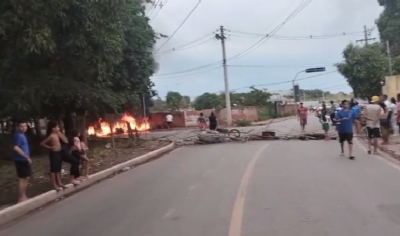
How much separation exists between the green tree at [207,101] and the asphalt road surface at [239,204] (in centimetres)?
7197

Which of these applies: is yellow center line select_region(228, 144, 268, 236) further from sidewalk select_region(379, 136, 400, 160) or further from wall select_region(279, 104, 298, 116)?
wall select_region(279, 104, 298, 116)

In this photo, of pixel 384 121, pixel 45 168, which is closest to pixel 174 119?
pixel 384 121

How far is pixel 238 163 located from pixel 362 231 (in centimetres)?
945

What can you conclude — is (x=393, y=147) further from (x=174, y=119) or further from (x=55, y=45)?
(x=174, y=119)

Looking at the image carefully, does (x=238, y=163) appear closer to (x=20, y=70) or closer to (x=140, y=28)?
(x=20, y=70)

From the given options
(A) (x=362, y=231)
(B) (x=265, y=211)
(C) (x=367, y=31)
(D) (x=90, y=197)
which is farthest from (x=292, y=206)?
(C) (x=367, y=31)

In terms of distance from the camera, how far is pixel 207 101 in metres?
88.9

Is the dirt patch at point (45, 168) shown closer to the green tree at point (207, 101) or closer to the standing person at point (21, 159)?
the standing person at point (21, 159)

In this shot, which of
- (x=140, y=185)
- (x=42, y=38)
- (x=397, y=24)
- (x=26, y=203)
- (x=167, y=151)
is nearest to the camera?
(x=42, y=38)

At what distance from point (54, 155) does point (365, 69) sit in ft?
95.2

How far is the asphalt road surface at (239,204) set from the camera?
7.44 m

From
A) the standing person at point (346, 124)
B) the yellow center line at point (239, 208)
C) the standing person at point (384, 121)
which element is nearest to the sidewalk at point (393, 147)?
the standing person at point (384, 121)

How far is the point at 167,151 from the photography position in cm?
2430

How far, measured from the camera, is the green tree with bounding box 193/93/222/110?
8725cm
